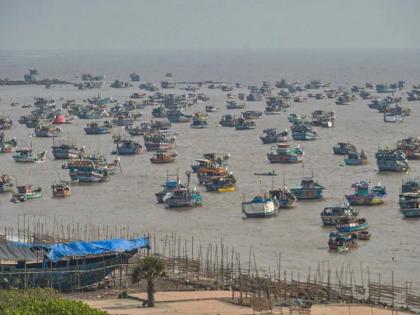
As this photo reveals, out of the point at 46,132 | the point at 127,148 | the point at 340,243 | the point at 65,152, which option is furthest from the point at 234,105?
the point at 340,243

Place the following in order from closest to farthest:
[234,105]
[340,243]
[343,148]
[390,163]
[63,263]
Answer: [63,263] < [340,243] < [390,163] < [343,148] < [234,105]

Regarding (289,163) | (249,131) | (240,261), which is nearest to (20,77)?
(249,131)

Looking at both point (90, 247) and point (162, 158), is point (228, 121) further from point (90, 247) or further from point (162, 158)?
point (90, 247)

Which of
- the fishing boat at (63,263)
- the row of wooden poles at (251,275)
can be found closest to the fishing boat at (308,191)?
the row of wooden poles at (251,275)

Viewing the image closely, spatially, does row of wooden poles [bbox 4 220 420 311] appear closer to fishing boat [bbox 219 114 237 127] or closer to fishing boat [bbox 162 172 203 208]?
fishing boat [bbox 162 172 203 208]

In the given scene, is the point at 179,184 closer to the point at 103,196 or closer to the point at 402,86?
the point at 103,196

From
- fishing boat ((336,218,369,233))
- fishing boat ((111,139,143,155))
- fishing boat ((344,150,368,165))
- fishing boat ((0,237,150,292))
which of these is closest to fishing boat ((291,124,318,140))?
fishing boat ((111,139,143,155))
